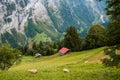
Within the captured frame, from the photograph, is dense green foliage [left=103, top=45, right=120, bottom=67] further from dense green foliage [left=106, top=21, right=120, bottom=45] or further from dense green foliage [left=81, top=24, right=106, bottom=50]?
dense green foliage [left=81, top=24, right=106, bottom=50]

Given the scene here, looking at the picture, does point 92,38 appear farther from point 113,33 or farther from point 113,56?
point 113,56

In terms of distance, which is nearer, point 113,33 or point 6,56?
point 113,33

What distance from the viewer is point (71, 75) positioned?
35.8 metres

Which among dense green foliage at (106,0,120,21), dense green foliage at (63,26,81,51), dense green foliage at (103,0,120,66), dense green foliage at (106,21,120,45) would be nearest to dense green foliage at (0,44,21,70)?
dense green foliage at (106,21,120,45)

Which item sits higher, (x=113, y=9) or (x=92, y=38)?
(x=113, y=9)

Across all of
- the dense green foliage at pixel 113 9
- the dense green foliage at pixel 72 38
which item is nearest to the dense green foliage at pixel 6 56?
the dense green foliage at pixel 113 9

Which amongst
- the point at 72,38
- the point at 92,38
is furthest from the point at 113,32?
the point at 72,38

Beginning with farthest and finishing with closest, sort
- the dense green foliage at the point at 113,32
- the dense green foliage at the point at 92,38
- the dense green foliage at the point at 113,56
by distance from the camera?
the dense green foliage at the point at 92,38
the dense green foliage at the point at 113,32
the dense green foliage at the point at 113,56

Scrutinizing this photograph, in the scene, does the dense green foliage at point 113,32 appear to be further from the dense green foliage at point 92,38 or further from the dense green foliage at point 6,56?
the dense green foliage at point 92,38

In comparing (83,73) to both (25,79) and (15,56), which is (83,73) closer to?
(25,79)

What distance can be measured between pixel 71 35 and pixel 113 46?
11788cm

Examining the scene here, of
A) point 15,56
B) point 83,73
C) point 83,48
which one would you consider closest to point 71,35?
point 83,48

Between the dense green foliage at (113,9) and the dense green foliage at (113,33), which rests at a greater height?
the dense green foliage at (113,9)

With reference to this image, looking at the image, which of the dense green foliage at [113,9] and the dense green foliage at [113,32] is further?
the dense green foliage at [113,9]
